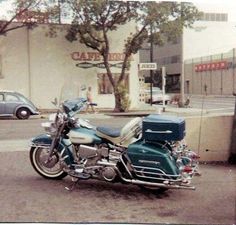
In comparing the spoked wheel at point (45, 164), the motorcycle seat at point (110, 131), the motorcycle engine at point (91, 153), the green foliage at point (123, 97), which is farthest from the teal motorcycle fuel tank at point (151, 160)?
the spoked wheel at point (45, 164)

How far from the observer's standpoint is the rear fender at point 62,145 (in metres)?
5.34

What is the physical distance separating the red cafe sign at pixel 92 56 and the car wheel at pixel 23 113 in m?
0.94

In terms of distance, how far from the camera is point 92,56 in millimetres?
5605

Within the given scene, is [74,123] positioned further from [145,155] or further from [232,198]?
[232,198]

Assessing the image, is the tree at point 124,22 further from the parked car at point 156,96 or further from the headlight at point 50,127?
the headlight at point 50,127

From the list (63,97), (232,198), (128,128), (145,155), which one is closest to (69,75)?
(63,97)

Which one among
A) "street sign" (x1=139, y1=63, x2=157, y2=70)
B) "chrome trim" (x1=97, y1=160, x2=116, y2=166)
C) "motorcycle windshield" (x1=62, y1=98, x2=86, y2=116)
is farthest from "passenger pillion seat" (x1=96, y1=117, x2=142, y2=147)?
"street sign" (x1=139, y1=63, x2=157, y2=70)

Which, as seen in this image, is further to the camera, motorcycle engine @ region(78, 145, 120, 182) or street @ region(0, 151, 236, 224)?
motorcycle engine @ region(78, 145, 120, 182)

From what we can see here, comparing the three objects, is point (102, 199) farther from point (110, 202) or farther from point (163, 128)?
point (163, 128)

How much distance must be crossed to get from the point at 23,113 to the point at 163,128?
1.80 meters

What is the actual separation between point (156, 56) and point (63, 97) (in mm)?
1288

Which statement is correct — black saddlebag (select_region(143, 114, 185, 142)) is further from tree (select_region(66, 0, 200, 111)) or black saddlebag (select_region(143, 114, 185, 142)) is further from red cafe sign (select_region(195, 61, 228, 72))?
red cafe sign (select_region(195, 61, 228, 72))

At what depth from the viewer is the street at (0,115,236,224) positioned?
14.3 ft

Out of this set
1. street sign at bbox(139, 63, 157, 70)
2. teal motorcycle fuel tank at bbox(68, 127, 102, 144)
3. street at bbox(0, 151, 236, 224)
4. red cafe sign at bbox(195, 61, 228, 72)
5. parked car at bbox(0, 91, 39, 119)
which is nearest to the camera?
street at bbox(0, 151, 236, 224)
